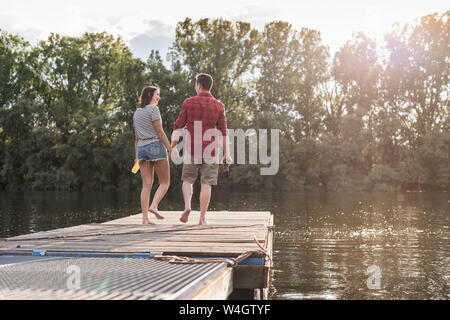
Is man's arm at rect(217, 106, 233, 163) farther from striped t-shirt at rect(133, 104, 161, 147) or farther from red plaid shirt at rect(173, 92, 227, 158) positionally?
striped t-shirt at rect(133, 104, 161, 147)

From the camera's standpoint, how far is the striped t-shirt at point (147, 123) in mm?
6539

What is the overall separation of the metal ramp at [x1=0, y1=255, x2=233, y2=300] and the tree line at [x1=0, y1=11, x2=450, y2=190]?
31155mm

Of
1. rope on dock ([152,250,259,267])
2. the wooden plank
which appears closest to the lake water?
rope on dock ([152,250,259,267])

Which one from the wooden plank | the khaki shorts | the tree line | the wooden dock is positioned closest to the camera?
the wooden plank

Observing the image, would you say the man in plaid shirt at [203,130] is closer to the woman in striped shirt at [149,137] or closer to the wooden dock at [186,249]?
the woman in striped shirt at [149,137]

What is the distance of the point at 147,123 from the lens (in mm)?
6570

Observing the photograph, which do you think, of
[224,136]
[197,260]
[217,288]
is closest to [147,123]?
[224,136]

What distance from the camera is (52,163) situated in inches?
1529

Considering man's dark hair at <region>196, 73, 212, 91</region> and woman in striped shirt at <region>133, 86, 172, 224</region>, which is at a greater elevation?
man's dark hair at <region>196, 73, 212, 91</region>

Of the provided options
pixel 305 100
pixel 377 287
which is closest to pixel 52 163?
pixel 305 100

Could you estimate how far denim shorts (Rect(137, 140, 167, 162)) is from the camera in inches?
260
